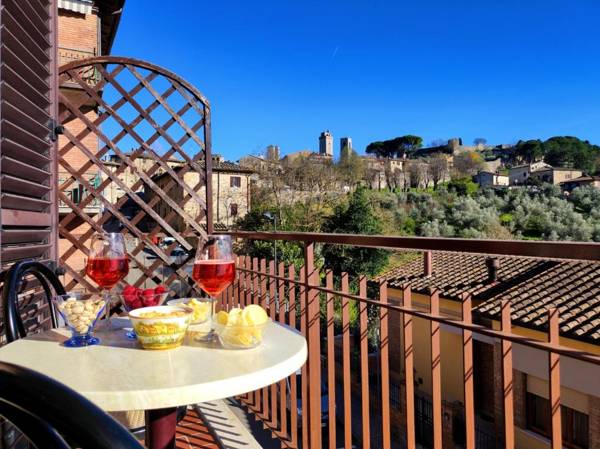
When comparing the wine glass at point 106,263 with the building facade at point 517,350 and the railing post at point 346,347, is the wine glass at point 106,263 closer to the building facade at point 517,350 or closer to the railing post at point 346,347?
the railing post at point 346,347

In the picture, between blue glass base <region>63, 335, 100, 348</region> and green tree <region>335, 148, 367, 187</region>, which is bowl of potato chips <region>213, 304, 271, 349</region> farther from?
green tree <region>335, 148, 367, 187</region>

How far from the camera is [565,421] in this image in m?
6.91

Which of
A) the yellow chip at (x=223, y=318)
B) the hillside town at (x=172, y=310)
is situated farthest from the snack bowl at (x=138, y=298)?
the yellow chip at (x=223, y=318)

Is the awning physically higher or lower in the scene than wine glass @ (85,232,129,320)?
higher

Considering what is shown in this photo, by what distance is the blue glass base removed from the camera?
1.05 metres

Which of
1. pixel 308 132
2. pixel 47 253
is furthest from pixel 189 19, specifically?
pixel 308 132

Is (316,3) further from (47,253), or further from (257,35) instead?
(47,253)

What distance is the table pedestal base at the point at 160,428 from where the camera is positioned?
3.28ft

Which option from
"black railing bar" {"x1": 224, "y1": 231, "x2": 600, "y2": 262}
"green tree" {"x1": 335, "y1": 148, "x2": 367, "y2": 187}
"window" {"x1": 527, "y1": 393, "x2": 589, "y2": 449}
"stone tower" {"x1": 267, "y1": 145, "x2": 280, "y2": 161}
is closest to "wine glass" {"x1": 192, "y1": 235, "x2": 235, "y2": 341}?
"black railing bar" {"x1": 224, "y1": 231, "x2": 600, "y2": 262}

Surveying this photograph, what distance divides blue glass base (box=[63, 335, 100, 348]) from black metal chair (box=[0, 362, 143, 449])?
2.61 ft

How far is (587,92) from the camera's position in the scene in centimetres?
6281

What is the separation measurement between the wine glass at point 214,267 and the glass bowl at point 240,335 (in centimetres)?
12

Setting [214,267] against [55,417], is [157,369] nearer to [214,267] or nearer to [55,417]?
[214,267]

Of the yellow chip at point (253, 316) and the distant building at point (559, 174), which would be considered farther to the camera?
the distant building at point (559, 174)
